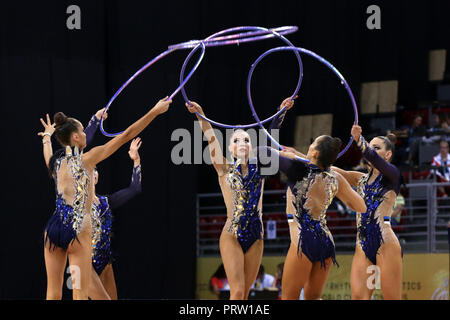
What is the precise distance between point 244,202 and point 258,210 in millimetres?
128

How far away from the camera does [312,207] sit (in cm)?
509

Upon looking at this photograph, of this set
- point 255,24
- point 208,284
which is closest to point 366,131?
point 255,24

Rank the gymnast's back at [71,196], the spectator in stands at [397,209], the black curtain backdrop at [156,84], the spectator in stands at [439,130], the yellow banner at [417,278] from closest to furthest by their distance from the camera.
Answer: the gymnast's back at [71,196]
the yellow banner at [417,278]
the black curtain backdrop at [156,84]
the spectator in stands at [397,209]
the spectator in stands at [439,130]

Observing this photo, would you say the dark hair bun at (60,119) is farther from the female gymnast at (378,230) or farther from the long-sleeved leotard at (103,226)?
the female gymnast at (378,230)

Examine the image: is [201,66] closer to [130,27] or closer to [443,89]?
[130,27]

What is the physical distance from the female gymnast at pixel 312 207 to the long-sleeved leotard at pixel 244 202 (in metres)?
0.38

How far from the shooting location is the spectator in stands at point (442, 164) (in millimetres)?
10578

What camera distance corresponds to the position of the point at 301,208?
5105 mm

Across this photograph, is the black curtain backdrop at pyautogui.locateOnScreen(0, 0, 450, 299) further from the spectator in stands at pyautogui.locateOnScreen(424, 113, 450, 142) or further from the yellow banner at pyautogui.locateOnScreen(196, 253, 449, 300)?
the yellow banner at pyautogui.locateOnScreen(196, 253, 449, 300)

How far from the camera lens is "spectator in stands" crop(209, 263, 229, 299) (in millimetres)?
10656

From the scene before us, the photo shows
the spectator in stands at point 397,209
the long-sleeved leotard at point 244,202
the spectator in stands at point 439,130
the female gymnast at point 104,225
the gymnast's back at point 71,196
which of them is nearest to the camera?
the gymnast's back at point 71,196

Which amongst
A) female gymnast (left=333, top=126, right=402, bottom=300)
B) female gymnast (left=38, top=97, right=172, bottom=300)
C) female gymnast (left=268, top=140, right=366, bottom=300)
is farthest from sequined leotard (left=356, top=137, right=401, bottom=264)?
female gymnast (left=38, top=97, right=172, bottom=300)

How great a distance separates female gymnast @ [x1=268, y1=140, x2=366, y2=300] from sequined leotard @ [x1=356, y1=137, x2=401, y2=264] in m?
0.54

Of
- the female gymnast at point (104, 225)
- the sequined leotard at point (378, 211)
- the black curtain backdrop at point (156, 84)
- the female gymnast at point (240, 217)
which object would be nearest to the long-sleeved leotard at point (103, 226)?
the female gymnast at point (104, 225)
